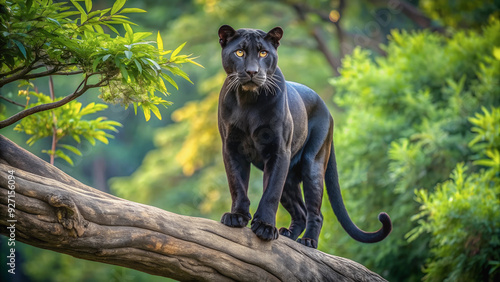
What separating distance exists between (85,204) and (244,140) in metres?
1.16

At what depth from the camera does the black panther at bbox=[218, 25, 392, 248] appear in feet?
9.75

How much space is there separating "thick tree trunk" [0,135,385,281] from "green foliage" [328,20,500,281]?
10.5 ft

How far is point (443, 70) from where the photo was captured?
674 centimetres

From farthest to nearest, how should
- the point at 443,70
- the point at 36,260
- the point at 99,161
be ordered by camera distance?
1. the point at 99,161
2. the point at 36,260
3. the point at 443,70

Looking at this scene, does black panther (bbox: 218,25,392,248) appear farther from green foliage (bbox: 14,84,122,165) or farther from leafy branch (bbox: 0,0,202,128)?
green foliage (bbox: 14,84,122,165)

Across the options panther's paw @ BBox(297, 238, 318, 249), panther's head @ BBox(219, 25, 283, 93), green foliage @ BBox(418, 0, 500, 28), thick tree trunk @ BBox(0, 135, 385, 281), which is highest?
green foliage @ BBox(418, 0, 500, 28)

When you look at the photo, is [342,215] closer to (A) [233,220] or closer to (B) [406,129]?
(A) [233,220]

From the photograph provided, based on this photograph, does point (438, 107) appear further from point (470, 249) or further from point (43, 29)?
point (43, 29)

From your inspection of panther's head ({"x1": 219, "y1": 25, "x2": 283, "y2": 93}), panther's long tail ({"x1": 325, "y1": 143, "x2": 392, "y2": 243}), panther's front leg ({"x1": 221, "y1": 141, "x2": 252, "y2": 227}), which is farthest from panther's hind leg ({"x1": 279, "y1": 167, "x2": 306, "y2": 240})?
panther's head ({"x1": 219, "y1": 25, "x2": 283, "y2": 93})

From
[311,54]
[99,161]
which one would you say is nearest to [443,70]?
[311,54]

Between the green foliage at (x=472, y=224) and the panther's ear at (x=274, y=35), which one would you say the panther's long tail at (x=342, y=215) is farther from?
the green foliage at (x=472, y=224)

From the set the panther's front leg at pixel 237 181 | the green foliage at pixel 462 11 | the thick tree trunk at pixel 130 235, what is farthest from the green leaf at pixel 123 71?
the green foliage at pixel 462 11

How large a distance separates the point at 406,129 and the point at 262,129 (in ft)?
13.3

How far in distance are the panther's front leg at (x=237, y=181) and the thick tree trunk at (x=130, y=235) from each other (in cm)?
11
